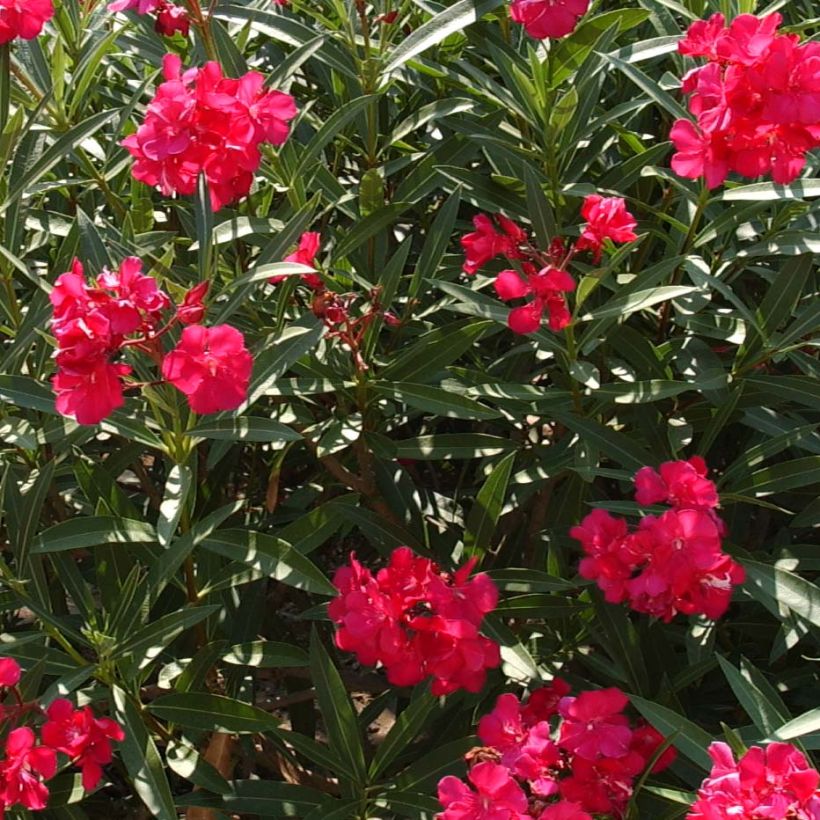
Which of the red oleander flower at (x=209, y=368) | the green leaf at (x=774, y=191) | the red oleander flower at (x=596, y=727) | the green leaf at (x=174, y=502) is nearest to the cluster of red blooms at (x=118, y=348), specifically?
the red oleander flower at (x=209, y=368)

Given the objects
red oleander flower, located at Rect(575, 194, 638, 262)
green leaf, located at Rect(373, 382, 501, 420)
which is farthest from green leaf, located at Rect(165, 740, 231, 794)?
red oleander flower, located at Rect(575, 194, 638, 262)

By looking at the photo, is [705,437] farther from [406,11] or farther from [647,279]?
[406,11]

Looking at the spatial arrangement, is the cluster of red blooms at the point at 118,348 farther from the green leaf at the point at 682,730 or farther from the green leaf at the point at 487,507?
the green leaf at the point at 682,730

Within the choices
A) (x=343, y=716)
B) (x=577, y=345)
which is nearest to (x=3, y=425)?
(x=343, y=716)

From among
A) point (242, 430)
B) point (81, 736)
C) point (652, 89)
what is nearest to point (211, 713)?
point (81, 736)

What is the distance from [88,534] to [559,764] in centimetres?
73

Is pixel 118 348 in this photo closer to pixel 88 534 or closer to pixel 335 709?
pixel 88 534

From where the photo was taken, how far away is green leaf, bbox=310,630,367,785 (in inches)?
76.9

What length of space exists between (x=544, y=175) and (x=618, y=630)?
2.54 ft

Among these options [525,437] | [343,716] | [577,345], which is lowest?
[343,716]

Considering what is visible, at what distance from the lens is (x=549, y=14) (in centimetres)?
191

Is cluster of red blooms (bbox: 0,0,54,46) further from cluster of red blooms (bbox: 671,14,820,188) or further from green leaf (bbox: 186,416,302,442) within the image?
cluster of red blooms (bbox: 671,14,820,188)

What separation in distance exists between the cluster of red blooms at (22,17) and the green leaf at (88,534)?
28.6 inches

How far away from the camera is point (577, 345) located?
2.01 metres
